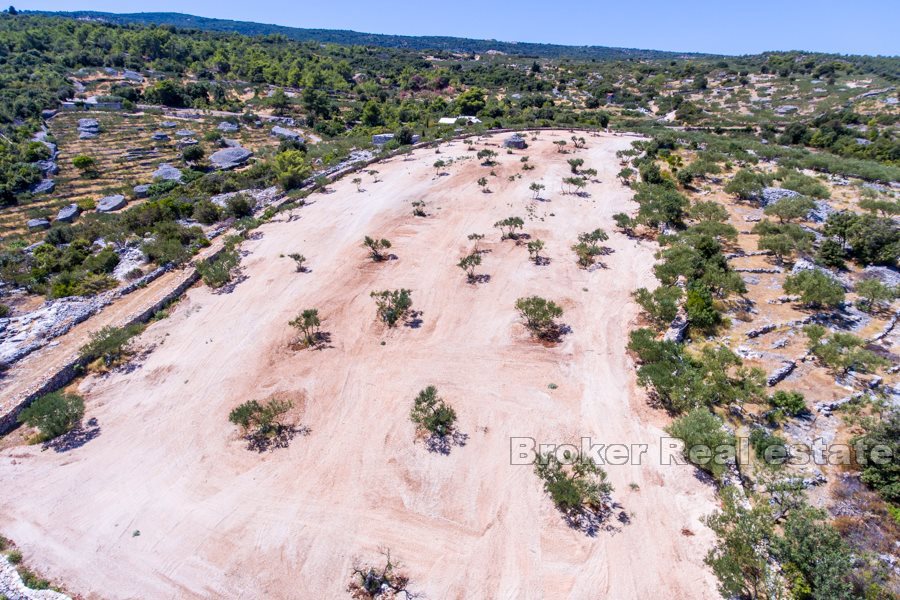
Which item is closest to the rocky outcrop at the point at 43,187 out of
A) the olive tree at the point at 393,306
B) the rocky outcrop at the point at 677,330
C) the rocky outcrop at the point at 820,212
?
Answer: the olive tree at the point at 393,306

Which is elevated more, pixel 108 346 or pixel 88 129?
pixel 88 129

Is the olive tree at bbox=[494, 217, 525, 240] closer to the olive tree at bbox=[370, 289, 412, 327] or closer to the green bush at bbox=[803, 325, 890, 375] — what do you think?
the olive tree at bbox=[370, 289, 412, 327]

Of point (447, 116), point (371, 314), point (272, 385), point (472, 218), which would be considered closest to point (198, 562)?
point (272, 385)

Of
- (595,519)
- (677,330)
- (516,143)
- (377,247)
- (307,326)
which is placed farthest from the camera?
(516,143)

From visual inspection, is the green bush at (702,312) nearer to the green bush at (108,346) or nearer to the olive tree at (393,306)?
the olive tree at (393,306)

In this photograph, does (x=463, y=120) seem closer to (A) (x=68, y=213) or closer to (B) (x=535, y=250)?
(B) (x=535, y=250)

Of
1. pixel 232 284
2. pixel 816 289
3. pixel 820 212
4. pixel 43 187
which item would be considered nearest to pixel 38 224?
pixel 43 187
